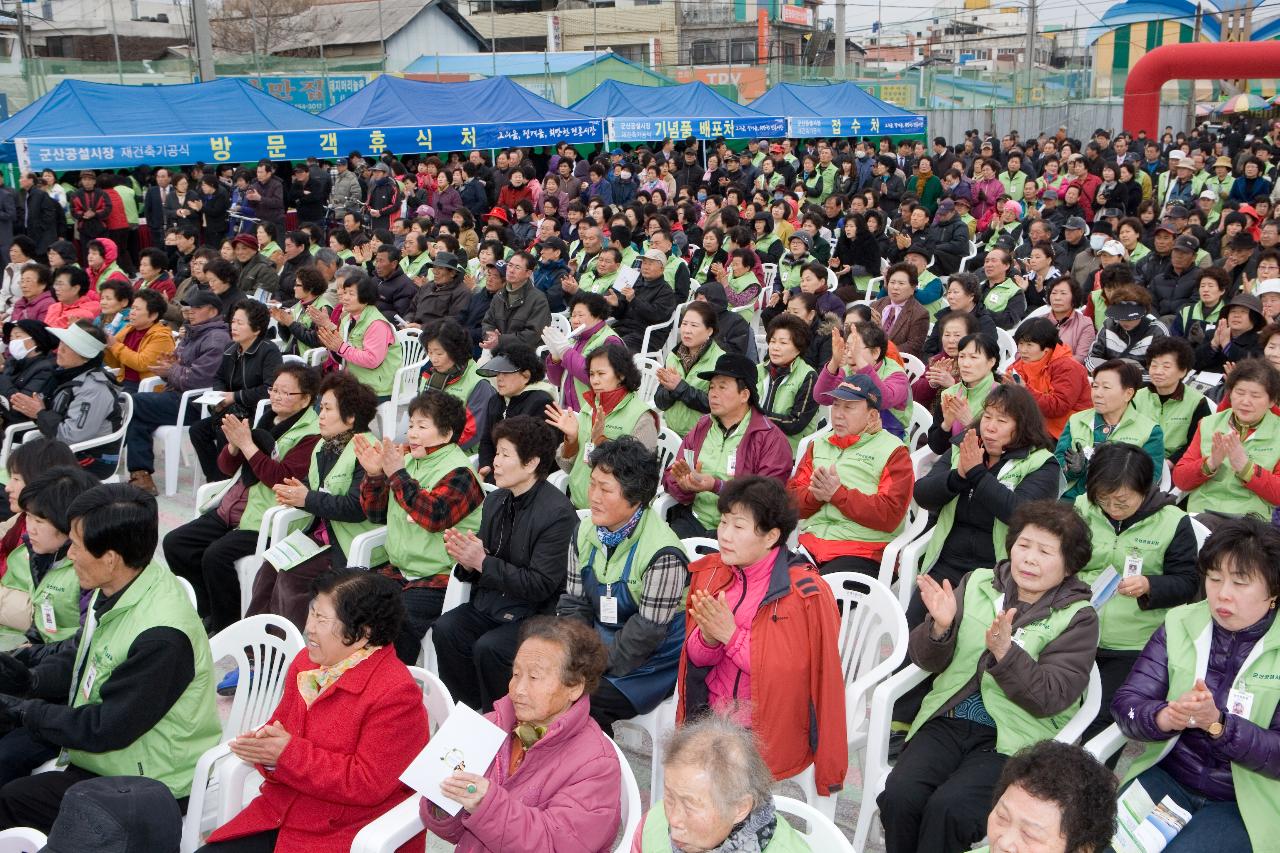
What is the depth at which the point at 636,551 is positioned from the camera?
3189 mm

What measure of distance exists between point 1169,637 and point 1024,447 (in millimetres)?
1117

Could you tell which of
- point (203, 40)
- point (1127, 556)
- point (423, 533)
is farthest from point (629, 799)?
point (203, 40)

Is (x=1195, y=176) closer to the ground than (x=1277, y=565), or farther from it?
farther from it

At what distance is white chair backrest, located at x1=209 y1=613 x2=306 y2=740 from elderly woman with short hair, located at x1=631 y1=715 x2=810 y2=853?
1514mm

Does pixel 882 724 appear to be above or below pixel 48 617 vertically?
below

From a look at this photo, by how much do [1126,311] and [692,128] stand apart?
1382cm

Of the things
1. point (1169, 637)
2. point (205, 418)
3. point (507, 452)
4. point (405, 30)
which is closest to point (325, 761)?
→ point (507, 452)

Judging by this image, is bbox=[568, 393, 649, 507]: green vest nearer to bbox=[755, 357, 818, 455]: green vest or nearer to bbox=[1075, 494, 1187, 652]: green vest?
bbox=[755, 357, 818, 455]: green vest

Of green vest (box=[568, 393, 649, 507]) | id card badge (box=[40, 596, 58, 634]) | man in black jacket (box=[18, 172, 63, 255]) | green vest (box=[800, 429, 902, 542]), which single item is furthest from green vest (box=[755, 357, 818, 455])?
man in black jacket (box=[18, 172, 63, 255])

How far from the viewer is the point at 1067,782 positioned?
6.38 feet

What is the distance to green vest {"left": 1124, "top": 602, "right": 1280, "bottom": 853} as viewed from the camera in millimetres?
2396

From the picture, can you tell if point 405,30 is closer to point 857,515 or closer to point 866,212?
point 866,212

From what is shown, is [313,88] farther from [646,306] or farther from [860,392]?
[860,392]

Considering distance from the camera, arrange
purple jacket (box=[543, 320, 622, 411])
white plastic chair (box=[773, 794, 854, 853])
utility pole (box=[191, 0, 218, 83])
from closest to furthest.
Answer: white plastic chair (box=[773, 794, 854, 853]), purple jacket (box=[543, 320, 622, 411]), utility pole (box=[191, 0, 218, 83])
